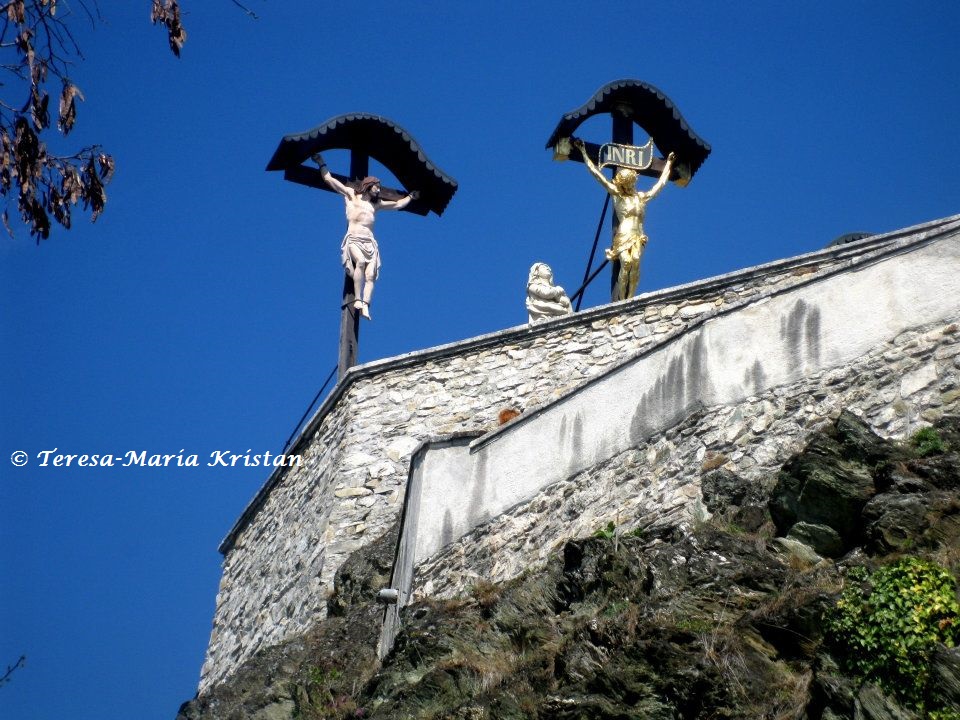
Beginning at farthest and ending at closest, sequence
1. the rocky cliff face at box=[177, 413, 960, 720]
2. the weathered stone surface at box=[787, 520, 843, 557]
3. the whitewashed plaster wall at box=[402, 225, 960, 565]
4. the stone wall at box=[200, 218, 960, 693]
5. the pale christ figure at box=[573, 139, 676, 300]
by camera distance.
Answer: the pale christ figure at box=[573, 139, 676, 300]
the stone wall at box=[200, 218, 960, 693]
the whitewashed plaster wall at box=[402, 225, 960, 565]
the weathered stone surface at box=[787, 520, 843, 557]
the rocky cliff face at box=[177, 413, 960, 720]

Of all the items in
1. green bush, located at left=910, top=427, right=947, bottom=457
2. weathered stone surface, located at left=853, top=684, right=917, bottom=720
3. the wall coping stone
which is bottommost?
weathered stone surface, located at left=853, top=684, right=917, bottom=720

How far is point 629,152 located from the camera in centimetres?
2164

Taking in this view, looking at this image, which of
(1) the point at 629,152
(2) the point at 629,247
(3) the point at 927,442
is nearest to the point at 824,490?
(3) the point at 927,442

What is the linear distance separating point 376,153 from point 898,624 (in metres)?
13.4

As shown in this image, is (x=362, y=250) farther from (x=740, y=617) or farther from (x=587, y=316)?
(x=740, y=617)

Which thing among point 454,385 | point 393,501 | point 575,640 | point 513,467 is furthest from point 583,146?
point 575,640

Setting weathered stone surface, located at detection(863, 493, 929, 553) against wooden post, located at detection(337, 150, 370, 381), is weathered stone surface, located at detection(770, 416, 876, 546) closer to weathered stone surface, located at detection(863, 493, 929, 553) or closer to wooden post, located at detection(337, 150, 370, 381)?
weathered stone surface, located at detection(863, 493, 929, 553)

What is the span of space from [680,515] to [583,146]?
9.39 metres

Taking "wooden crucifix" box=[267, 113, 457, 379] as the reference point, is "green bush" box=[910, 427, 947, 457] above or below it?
below

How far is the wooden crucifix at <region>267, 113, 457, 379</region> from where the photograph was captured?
21.0m

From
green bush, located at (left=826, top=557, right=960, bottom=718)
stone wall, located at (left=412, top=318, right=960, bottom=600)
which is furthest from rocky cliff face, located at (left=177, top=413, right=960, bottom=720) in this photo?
stone wall, located at (left=412, top=318, right=960, bottom=600)

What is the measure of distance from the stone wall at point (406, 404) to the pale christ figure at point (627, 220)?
179 centimetres

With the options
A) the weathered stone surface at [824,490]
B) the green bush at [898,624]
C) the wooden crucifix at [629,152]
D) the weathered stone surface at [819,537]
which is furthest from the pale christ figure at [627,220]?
the green bush at [898,624]

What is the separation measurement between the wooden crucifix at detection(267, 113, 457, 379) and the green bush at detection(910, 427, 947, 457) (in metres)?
9.27
